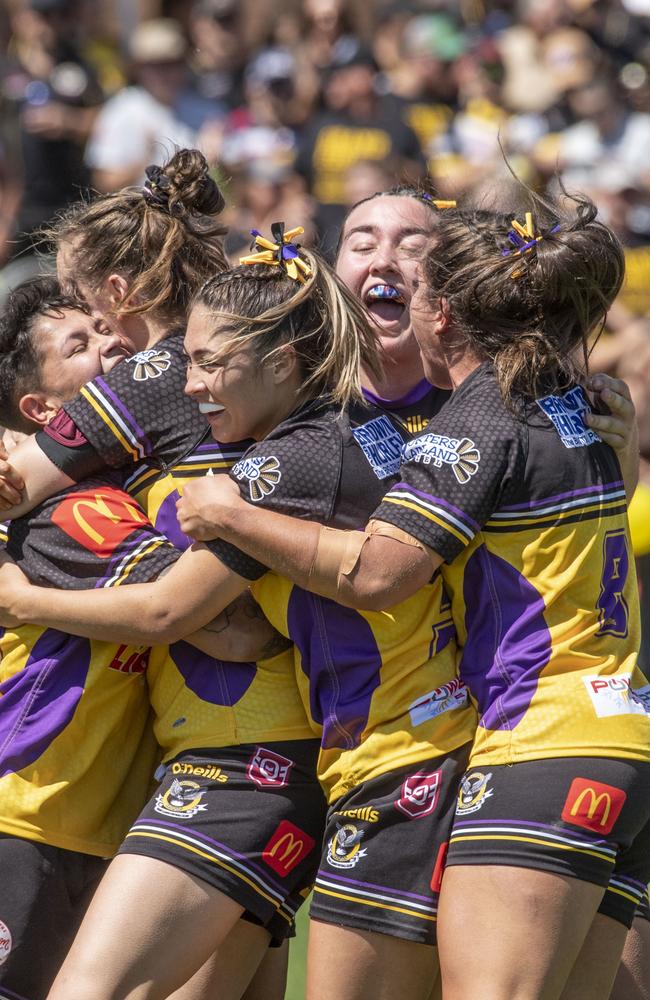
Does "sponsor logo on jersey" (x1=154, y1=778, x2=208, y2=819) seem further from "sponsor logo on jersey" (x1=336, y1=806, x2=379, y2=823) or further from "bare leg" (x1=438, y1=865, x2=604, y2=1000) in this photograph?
"bare leg" (x1=438, y1=865, x2=604, y2=1000)

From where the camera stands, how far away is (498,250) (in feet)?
9.65

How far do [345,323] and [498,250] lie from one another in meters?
0.39

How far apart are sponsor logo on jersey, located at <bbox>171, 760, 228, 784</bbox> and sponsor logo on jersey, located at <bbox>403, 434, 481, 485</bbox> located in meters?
0.84

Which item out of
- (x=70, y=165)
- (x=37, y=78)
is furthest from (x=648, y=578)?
(x=37, y=78)

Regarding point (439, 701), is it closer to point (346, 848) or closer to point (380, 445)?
point (346, 848)

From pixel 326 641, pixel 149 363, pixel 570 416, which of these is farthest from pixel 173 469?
pixel 570 416

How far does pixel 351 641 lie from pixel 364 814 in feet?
1.21

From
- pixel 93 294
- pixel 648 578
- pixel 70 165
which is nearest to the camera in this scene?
pixel 93 294

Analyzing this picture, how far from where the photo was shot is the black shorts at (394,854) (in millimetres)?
2787

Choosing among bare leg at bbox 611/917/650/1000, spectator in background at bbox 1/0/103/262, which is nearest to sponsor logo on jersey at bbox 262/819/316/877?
bare leg at bbox 611/917/650/1000

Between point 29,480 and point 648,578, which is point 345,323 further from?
point 648,578

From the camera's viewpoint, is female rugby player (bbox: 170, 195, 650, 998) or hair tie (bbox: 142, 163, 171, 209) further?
hair tie (bbox: 142, 163, 171, 209)

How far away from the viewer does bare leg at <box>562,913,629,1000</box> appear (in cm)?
283

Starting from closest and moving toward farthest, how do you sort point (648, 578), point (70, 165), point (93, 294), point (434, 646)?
point (434, 646) < point (93, 294) < point (648, 578) < point (70, 165)
